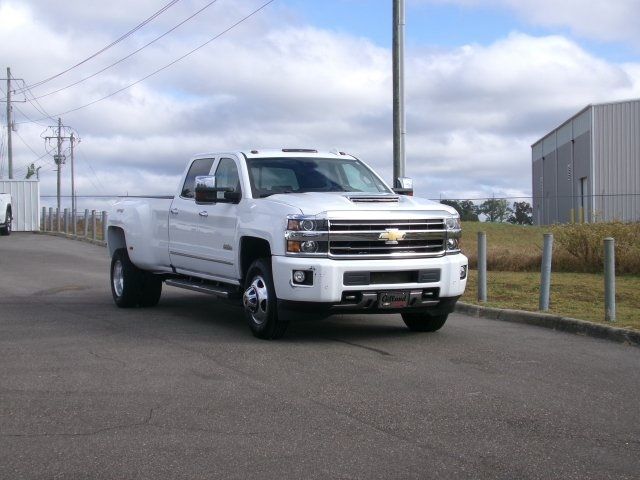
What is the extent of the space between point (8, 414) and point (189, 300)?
758 centimetres

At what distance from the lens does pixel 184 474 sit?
486cm

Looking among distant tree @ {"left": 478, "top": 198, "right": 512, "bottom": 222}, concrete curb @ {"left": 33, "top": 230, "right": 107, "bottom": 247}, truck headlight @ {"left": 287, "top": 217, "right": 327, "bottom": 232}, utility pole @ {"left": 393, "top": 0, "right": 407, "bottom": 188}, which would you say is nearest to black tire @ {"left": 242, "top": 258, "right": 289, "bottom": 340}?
truck headlight @ {"left": 287, "top": 217, "right": 327, "bottom": 232}

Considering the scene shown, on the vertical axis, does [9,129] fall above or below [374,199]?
above

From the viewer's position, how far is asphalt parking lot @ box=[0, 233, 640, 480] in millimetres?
5078

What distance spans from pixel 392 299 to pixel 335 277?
25.8 inches

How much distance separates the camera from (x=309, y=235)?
877cm

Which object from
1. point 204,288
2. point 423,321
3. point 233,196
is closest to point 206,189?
point 233,196

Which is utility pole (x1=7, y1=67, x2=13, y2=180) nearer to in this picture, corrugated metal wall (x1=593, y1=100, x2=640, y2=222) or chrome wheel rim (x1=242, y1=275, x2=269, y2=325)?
corrugated metal wall (x1=593, y1=100, x2=640, y2=222)

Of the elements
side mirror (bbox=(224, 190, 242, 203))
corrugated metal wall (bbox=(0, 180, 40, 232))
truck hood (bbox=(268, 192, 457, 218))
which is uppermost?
corrugated metal wall (bbox=(0, 180, 40, 232))

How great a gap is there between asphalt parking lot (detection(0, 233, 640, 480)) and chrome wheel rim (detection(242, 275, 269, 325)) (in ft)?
1.01

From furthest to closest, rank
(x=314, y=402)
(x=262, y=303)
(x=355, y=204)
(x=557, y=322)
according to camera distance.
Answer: (x=557, y=322) < (x=262, y=303) < (x=355, y=204) < (x=314, y=402)

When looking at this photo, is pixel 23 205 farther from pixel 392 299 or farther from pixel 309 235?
Result: pixel 392 299

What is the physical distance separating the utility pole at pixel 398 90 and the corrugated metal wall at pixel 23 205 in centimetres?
3000

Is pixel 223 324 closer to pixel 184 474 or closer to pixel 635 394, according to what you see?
pixel 635 394
